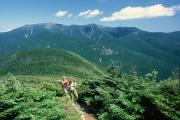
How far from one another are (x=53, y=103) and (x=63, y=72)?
150396 mm

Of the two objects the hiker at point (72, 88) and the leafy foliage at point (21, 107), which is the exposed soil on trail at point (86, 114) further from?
the leafy foliage at point (21, 107)

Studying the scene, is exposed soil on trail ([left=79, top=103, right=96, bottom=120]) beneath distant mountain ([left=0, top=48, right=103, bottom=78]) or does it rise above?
above

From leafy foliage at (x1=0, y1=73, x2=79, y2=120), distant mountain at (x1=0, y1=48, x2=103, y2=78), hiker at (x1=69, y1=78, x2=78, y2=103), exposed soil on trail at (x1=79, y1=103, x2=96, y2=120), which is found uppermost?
leafy foliage at (x1=0, y1=73, x2=79, y2=120)

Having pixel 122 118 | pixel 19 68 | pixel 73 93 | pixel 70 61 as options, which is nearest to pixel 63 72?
pixel 70 61

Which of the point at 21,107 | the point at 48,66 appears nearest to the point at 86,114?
the point at 21,107

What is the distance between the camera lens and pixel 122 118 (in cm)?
1047

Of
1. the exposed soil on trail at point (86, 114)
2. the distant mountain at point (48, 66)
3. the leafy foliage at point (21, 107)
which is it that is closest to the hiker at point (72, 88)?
the exposed soil on trail at point (86, 114)

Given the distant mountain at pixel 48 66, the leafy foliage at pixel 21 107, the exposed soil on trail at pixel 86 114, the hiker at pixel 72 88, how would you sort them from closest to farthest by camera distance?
1. the leafy foliage at pixel 21 107
2. the exposed soil on trail at pixel 86 114
3. the hiker at pixel 72 88
4. the distant mountain at pixel 48 66

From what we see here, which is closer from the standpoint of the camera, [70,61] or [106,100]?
[106,100]

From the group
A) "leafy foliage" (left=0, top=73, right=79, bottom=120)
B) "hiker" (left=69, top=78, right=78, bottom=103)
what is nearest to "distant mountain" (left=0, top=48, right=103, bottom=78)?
"hiker" (left=69, top=78, right=78, bottom=103)

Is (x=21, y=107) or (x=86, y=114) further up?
(x=21, y=107)

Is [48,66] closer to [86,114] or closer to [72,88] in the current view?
[72,88]

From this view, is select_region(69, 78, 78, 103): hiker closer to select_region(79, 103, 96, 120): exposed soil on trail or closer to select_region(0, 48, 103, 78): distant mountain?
select_region(79, 103, 96, 120): exposed soil on trail

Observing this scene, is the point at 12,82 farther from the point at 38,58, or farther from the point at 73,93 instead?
the point at 38,58
